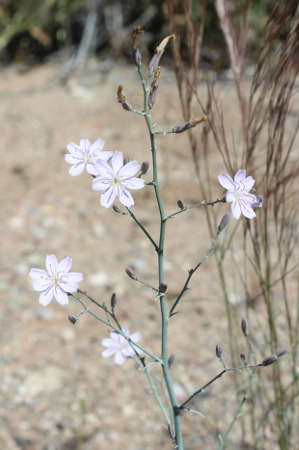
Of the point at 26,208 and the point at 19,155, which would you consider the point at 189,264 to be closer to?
the point at 26,208

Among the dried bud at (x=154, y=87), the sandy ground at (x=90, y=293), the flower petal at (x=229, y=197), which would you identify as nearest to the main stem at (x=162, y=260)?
the dried bud at (x=154, y=87)

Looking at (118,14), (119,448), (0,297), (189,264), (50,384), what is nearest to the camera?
(119,448)

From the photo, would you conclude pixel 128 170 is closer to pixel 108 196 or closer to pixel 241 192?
pixel 108 196

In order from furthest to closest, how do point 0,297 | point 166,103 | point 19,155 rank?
1. point 166,103
2. point 19,155
3. point 0,297

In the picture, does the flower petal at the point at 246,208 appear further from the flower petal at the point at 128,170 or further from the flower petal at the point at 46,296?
the flower petal at the point at 46,296

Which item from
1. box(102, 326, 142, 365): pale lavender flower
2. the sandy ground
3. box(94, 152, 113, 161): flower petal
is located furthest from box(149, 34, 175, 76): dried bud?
the sandy ground

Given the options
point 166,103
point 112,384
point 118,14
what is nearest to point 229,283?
point 112,384

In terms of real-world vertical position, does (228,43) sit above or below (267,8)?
below

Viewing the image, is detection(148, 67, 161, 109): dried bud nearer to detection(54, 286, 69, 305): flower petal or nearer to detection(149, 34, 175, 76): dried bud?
detection(149, 34, 175, 76): dried bud

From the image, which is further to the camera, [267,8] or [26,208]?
[267,8]

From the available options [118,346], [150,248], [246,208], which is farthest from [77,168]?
[150,248]
